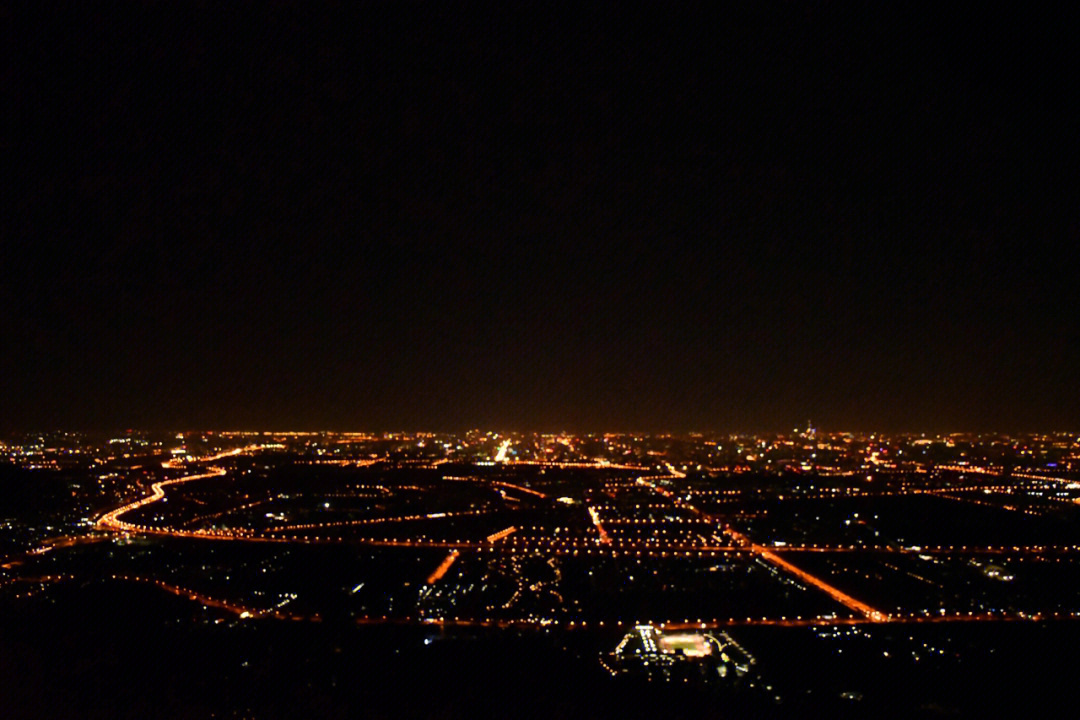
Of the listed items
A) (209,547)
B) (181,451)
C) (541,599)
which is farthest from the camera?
(181,451)

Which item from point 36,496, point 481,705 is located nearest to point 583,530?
point 481,705

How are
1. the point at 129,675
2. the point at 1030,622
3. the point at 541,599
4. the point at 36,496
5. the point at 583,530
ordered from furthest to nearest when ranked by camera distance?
the point at 36,496
the point at 583,530
the point at 541,599
the point at 1030,622
the point at 129,675

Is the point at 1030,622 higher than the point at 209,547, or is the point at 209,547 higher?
the point at 1030,622

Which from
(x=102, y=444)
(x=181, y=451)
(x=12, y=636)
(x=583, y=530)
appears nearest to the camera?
(x=12, y=636)

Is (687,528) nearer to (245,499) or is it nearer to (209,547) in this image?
(209,547)

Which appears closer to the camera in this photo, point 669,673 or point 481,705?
point 481,705

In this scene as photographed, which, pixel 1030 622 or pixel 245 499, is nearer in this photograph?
pixel 1030 622

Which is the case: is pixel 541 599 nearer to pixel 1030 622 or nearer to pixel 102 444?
pixel 1030 622

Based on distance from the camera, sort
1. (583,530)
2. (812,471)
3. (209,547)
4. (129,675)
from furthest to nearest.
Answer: (812,471) < (583,530) < (209,547) < (129,675)

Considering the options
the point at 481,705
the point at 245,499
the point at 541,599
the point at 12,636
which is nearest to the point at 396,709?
the point at 481,705
